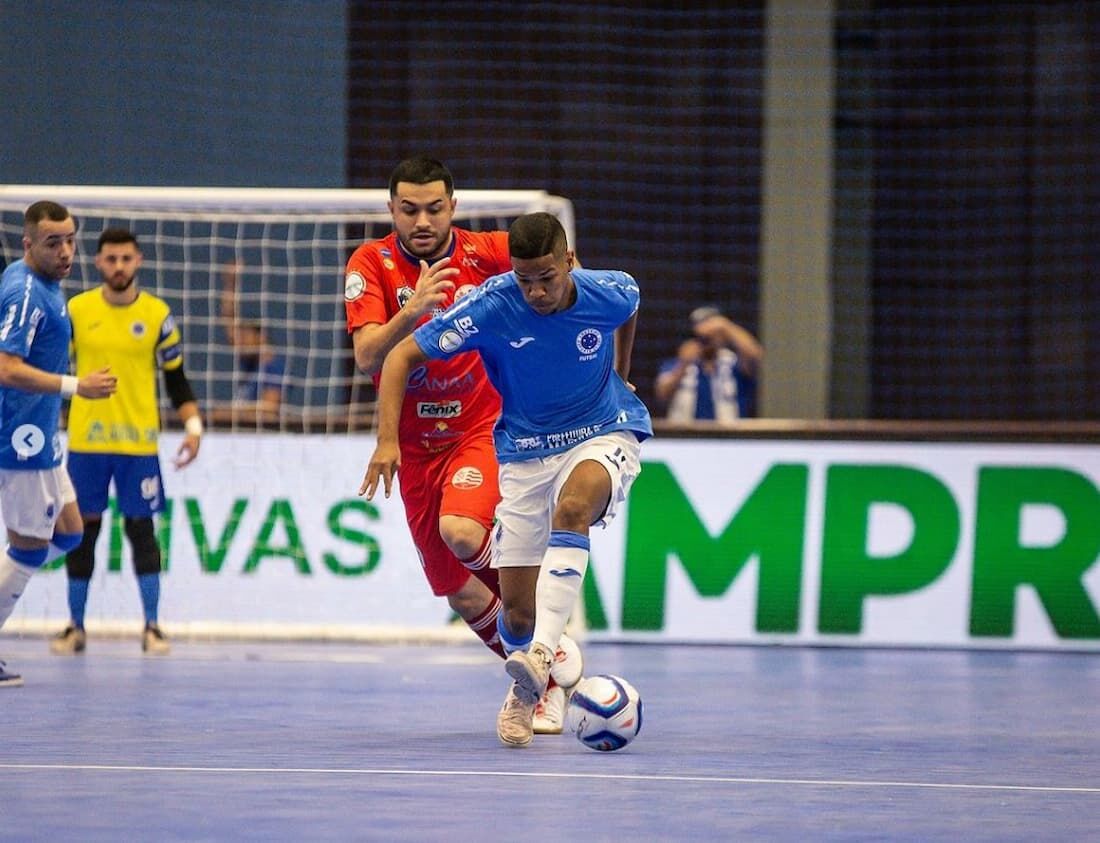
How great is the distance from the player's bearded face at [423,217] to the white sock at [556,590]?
1399 millimetres

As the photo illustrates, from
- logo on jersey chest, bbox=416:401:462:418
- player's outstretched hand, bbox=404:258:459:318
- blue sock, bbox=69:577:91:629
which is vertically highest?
player's outstretched hand, bbox=404:258:459:318

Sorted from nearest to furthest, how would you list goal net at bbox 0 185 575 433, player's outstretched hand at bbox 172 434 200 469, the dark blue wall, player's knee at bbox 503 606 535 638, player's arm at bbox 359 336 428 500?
player's arm at bbox 359 336 428 500
player's knee at bbox 503 606 535 638
player's outstretched hand at bbox 172 434 200 469
goal net at bbox 0 185 575 433
the dark blue wall

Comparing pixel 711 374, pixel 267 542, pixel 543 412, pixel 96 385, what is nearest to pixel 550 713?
pixel 543 412

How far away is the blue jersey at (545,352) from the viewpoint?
6.34 metres

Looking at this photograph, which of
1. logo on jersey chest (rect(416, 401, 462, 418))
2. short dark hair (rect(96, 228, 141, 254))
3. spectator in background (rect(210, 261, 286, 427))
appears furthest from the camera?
spectator in background (rect(210, 261, 286, 427))

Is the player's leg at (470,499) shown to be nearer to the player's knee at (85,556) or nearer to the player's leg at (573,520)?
the player's leg at (573,520)

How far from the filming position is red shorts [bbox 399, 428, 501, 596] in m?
7.03

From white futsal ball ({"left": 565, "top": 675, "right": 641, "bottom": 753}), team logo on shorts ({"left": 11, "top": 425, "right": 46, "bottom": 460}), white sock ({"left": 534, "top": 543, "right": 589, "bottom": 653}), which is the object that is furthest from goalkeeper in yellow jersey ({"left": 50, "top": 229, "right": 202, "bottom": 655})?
white futsal ball ({"left": 565, "top": 675, "right": 641, "bottom": 753})

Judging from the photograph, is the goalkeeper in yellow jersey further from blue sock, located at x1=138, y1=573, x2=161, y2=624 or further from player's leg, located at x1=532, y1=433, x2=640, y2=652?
player's leg, located at x1=532, y1=433, x2=640, y2=652

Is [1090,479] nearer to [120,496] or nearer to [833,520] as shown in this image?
[833,520]

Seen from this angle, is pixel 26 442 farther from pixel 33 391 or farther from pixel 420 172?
pixel 420 172

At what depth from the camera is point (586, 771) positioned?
18.6 ft

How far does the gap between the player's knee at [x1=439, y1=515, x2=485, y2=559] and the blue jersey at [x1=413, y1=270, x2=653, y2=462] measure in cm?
36

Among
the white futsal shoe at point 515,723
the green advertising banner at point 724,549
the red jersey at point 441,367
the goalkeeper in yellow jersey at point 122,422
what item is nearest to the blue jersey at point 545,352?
the red jersey at point 441,367
